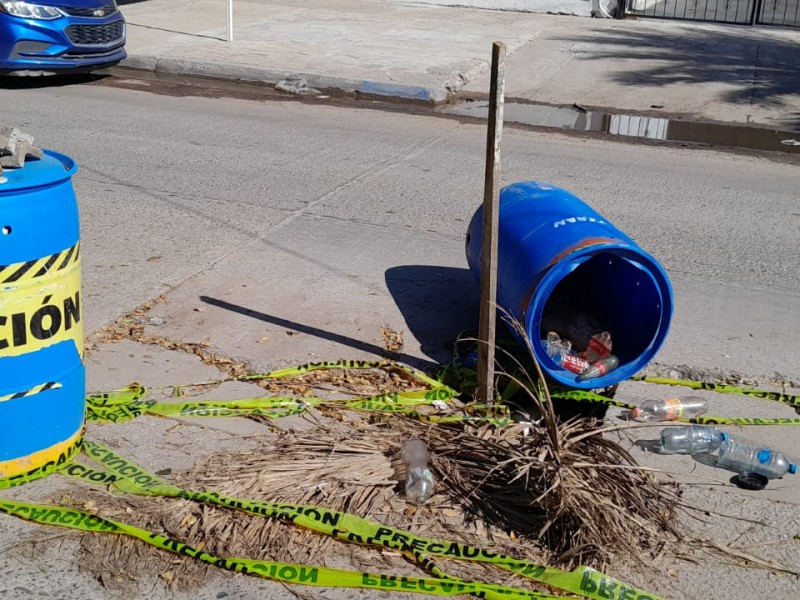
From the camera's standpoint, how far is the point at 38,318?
384 cm

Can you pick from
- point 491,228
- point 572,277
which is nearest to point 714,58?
point 572,277

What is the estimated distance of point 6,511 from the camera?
388cm

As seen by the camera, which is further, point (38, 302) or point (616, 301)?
point (616, 301)

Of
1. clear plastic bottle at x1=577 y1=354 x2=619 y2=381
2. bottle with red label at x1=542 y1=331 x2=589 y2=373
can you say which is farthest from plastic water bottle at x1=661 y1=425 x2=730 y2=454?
bottle with red label at x1=542 y1=331 x2=589 y2=373

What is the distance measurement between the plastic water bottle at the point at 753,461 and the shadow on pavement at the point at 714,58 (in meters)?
8.44

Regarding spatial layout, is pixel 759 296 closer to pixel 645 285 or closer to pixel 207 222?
pixel 645 285

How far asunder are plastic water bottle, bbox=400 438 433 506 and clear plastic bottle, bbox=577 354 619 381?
109 cm

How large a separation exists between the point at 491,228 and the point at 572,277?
1.51 meters

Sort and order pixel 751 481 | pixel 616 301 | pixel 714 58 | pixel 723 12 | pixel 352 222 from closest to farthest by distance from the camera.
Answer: pixel 751 481, pixel 616 301, pixel 352 222, pixel 714 58, pixel 723 12

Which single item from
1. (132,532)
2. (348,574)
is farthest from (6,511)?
(348,574)

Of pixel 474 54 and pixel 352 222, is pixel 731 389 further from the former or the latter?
pixel 474 54

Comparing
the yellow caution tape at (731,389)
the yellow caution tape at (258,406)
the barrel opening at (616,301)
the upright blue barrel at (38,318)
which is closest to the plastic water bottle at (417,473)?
the yellow caution tape at (258,406)

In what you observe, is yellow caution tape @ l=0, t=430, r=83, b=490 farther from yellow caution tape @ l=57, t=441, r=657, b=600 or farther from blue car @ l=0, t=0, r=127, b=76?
blue car @ l=0, t=0, r=127, b=76

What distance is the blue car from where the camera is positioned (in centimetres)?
1168
